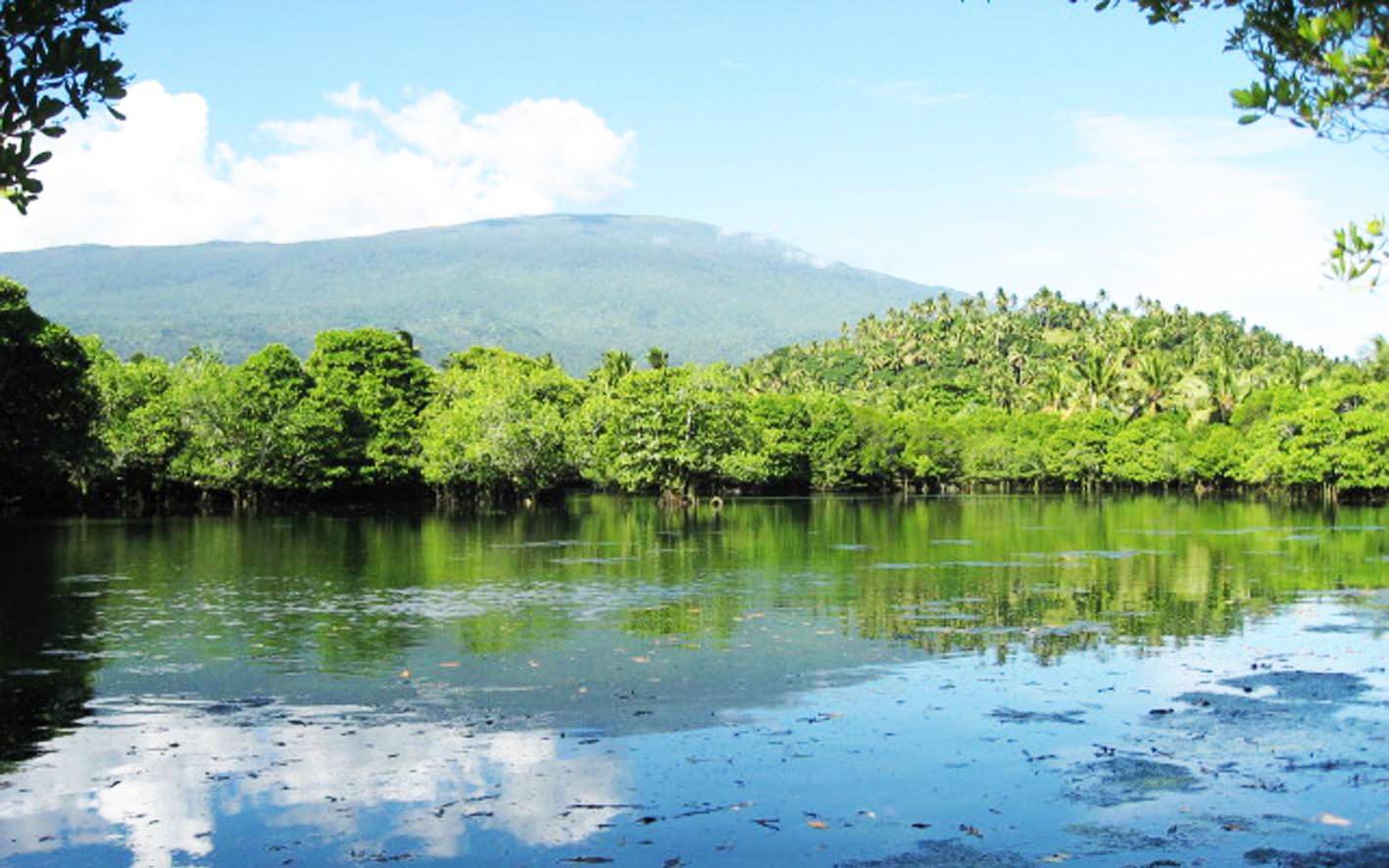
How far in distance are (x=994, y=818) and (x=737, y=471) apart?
95.8m

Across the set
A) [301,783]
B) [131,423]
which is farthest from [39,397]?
[301,783]

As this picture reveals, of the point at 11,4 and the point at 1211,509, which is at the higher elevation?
the point at 11,4

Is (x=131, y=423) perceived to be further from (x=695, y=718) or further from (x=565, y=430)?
(x=695, y=718)

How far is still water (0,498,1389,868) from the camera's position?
1163 centimetres

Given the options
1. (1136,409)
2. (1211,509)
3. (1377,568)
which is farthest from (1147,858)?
(1136,409)

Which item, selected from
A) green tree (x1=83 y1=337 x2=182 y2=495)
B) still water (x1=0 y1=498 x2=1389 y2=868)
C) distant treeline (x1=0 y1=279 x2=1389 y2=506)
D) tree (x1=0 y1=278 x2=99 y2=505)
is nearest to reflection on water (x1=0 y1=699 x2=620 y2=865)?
still water (x1=0 y1=498 x2=1389 y2=868)

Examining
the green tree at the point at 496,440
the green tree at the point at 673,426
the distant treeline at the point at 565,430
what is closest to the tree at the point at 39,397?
the distant treeline at the point at 565,430

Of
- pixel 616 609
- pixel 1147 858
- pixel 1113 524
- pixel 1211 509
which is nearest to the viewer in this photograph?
pixel 1147 858

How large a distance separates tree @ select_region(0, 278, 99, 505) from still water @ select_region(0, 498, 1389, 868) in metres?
25.3

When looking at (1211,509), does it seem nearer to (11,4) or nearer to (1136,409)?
(1136,409)

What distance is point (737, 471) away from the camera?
108 meters

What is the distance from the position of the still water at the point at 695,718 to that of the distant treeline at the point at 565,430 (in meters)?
29.1

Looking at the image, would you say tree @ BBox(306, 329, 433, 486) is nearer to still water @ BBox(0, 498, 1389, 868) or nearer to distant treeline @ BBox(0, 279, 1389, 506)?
distant treeline @ BBox(0, 279, 1389, 506)

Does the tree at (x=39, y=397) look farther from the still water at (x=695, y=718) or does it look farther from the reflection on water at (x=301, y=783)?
the reflection on water at (x=301, y=783)
